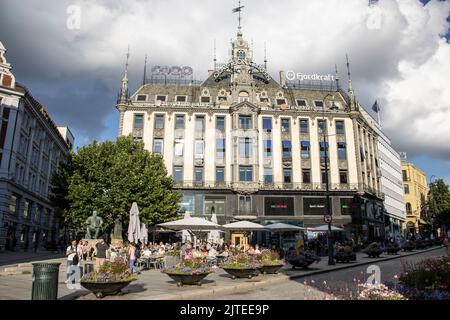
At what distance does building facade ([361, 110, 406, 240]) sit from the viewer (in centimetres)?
6153

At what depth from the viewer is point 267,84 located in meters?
53.6

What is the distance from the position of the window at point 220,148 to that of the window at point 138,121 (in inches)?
397

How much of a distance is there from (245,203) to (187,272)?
108 feet

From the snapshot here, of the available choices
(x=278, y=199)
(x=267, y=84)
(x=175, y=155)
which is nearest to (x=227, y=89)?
(x=267, y=84)

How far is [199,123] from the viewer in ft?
156

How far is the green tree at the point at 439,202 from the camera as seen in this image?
223ft

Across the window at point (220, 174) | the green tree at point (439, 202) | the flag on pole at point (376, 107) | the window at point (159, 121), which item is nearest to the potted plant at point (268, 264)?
the window at point (220, 174)

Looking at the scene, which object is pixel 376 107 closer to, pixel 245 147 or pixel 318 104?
pixel 318 104

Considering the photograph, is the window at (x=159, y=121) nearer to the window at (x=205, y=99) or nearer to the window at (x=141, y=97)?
the window at (x=141, y=97)

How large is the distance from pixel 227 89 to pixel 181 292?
4177cm

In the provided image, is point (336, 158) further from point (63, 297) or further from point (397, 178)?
point (63, 297)

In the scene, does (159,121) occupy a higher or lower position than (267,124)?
higher

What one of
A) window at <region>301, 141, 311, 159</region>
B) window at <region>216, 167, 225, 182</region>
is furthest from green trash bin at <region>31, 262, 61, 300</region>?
window at <region>301, 141, 311, 159</region>

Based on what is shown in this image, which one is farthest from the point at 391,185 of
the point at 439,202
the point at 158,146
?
the point at 158,146
